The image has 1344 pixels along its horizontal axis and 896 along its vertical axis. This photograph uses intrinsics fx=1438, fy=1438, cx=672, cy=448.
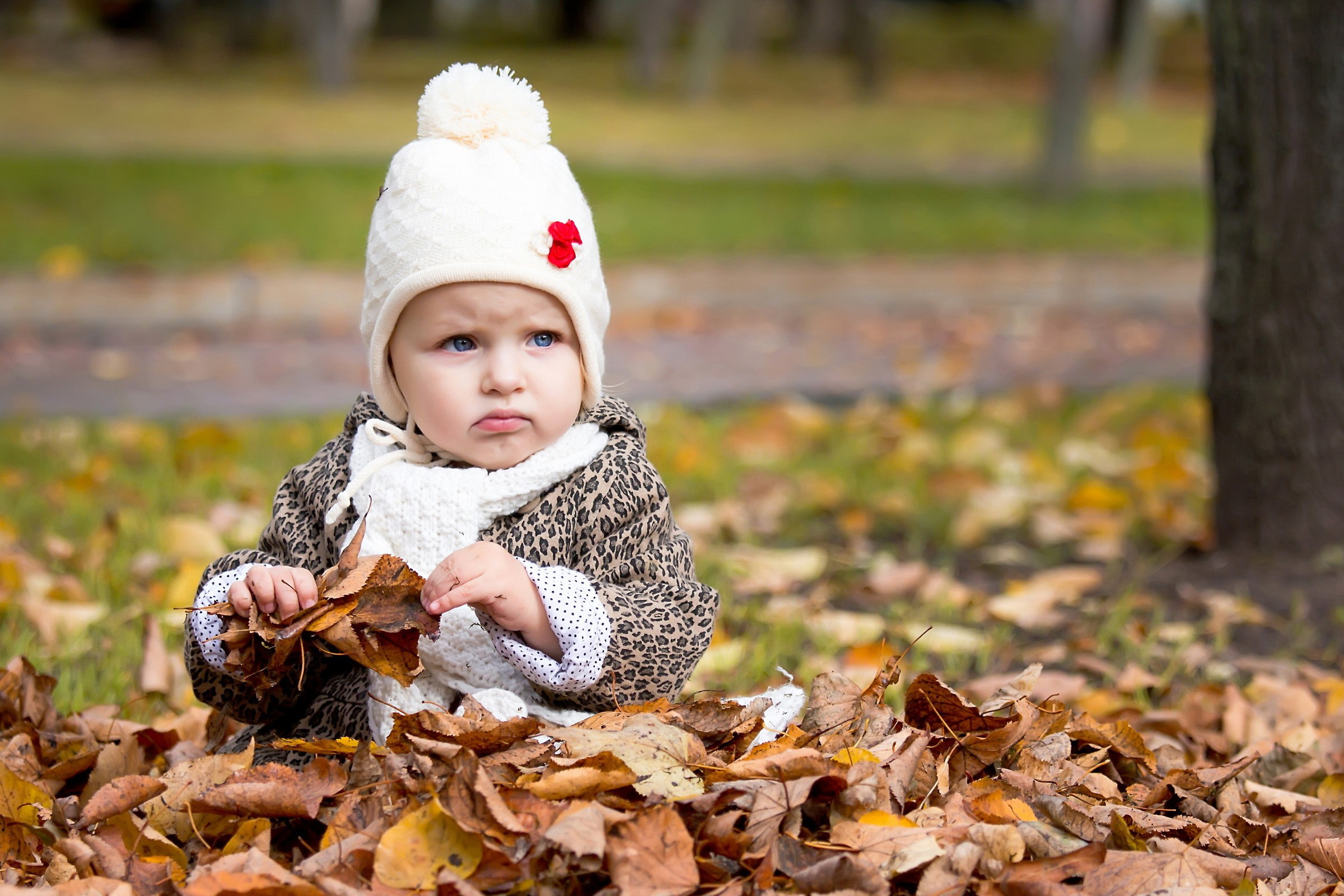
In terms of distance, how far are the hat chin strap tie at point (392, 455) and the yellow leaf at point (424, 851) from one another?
1.72 ft

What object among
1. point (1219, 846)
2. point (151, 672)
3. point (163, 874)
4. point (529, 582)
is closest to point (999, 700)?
point (1219, 846)

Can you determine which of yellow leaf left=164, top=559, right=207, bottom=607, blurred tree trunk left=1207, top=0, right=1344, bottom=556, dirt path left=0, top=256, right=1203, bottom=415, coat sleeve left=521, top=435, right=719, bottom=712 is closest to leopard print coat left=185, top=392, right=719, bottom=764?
coat sleeve left=521, top=435, right=719, bottom=712

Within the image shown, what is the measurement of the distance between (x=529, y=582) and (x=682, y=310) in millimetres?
6350

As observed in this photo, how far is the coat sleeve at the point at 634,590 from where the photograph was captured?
1923 millimetres

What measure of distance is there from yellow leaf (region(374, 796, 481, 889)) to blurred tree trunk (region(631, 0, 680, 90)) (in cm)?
1992

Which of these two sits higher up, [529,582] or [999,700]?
[529,582]

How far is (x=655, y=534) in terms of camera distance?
204cm

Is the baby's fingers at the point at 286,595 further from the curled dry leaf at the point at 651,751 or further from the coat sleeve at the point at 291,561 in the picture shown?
the curled dry leaf at the point at 651,751

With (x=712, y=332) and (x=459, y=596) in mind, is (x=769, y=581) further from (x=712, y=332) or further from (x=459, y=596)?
(x=712, y=332)

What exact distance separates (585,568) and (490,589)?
23 centimetres

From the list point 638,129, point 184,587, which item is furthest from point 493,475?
point 638,129

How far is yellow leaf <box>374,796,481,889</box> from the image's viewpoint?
1.59m

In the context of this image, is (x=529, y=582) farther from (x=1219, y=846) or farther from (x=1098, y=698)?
(x=1098, y=698)

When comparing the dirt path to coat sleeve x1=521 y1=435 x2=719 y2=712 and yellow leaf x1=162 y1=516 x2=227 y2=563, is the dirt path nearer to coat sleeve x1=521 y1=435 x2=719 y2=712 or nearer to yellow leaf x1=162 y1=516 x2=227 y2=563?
yellow leaf x1=162 y1=516 x2=227 y2=563
